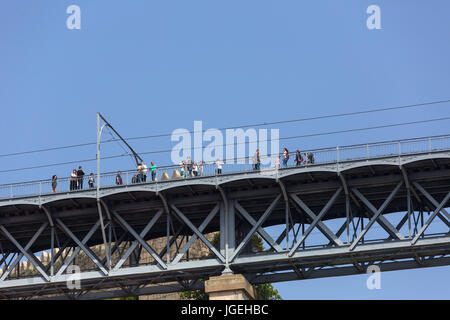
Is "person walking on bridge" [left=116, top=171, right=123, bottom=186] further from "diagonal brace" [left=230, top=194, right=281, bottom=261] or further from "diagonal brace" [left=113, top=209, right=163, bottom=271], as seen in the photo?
"diagonal brace" [left=230, top=194, right=281, bottom=261]

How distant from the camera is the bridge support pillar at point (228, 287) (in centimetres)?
5384

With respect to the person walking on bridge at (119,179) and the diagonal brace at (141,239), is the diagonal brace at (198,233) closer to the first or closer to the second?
the diagonal brace at (141,239)

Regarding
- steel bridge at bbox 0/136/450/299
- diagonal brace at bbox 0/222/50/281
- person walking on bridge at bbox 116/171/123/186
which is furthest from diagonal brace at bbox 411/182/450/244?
diagonal brace at bbox 0/222/50/281

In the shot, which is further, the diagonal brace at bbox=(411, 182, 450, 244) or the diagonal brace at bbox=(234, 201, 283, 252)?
the diagonal brace at bbox=(234, 201, 283, 252)

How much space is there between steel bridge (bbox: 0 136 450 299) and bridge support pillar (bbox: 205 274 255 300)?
78cm

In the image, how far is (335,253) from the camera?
5303 cm

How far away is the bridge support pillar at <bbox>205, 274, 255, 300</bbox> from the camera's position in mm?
53844

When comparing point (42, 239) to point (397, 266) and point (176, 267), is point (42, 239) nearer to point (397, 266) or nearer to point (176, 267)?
point (176, 267)

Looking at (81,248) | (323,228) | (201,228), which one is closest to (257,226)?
(201,228)

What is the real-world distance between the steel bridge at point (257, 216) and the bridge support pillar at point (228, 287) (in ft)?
2.56

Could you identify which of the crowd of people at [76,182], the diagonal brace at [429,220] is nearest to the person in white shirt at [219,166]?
the crowd of people at [76,182]

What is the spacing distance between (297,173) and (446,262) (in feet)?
33.5

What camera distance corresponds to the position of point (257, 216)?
59188 millimetres
